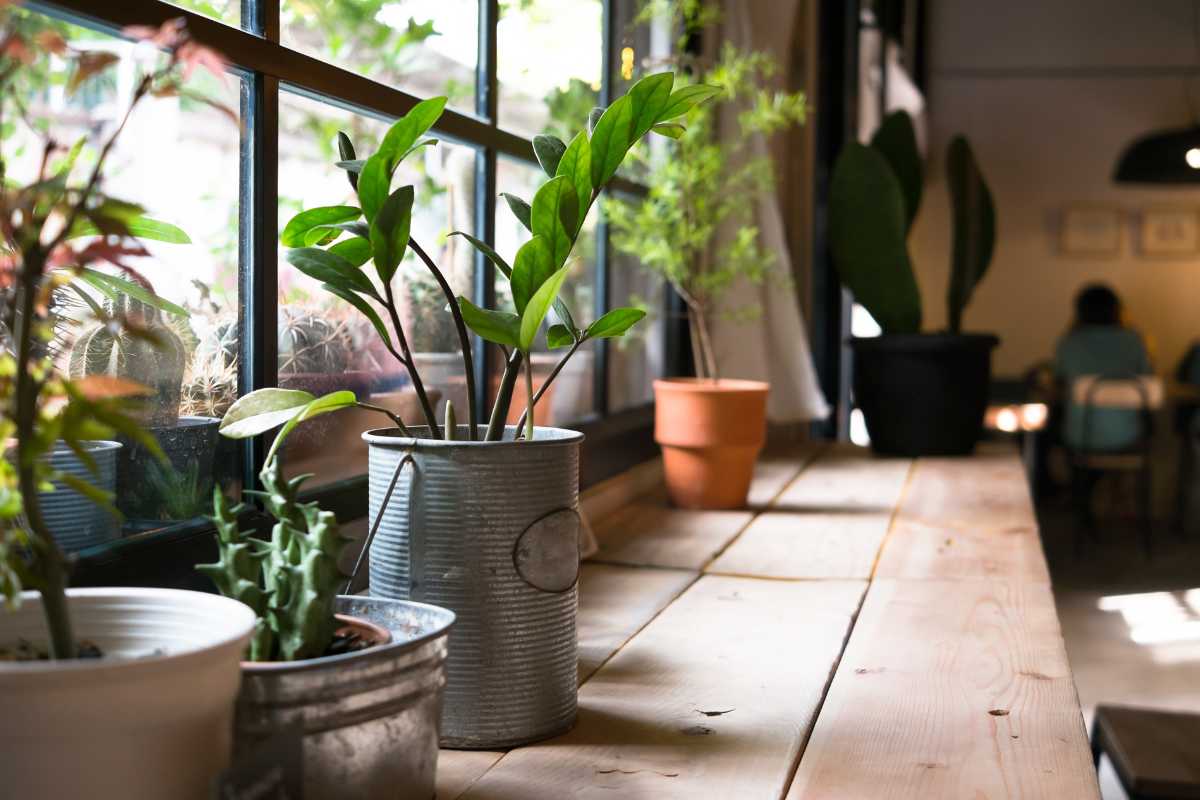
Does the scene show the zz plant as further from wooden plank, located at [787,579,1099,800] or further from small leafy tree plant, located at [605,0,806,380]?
wooden plank, located at [787,579,1099,800]

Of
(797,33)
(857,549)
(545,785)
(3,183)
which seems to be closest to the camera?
(3,183)

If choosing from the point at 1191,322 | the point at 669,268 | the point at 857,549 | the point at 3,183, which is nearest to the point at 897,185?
the point at 669,268

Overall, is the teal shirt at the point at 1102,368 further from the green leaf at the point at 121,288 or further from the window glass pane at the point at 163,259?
the green leaf at the point at 121,288

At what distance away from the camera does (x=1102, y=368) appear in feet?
21.6

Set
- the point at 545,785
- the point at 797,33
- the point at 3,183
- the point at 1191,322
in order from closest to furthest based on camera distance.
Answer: the point at 3,183 → the point at 545,785 → the point at 797,33 → the point at 1191,322

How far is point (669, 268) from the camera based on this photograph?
2.34 metres

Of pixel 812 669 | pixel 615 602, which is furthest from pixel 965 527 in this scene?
pixel 812 669

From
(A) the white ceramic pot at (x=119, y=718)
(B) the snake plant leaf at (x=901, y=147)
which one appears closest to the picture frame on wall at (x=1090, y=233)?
(B) the snake plant leaf at (x=901, y=147)

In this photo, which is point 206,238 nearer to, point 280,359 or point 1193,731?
point 280,359

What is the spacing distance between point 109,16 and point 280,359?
433mm

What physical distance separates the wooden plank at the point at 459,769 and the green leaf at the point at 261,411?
311 mm

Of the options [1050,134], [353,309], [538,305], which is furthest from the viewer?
[1050,134]

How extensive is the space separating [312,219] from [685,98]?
0.33 meters

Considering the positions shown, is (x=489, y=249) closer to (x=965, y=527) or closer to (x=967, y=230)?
(x=965, y=527)
